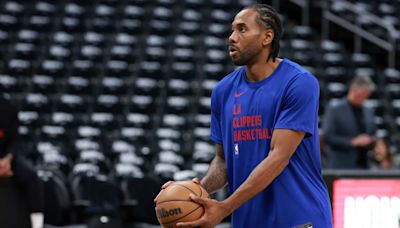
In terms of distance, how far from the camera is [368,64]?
17125 millimetres

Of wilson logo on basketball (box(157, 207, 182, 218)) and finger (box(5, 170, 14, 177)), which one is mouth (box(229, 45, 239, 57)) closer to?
wilson logo on basketball (box(157, 207, 182, 218))

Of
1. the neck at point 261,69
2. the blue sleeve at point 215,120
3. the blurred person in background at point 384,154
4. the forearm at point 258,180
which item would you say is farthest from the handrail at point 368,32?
the forearm at point 258,180

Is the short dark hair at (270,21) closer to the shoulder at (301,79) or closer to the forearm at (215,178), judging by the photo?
the shoulder at (301,79)

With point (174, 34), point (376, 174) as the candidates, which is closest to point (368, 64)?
point (174, 34)

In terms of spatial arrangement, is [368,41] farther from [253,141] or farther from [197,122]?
[253,141]

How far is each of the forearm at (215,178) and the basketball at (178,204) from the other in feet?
0.81

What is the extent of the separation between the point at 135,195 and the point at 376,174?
262cm

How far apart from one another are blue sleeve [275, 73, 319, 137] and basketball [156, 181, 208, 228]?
0.41m

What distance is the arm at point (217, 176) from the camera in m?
3.69

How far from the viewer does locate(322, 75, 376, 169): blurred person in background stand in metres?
8.00

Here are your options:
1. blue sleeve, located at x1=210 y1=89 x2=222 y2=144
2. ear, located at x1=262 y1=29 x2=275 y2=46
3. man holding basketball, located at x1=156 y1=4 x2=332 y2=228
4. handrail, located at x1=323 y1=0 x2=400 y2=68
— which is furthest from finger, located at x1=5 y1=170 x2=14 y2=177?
handrail, located at x1=323 y1=0 x2=400 y2=68

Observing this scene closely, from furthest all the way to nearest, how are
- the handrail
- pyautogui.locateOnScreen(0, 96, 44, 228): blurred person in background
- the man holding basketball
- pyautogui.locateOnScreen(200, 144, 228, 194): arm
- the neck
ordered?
the handrail → pyautogui.locateOnScreen(0, 96, 44, 228): blurred person in background → pyautogui.locateOnScreen(200, 144, 228, 194): arm → the neck → the man holding basketball

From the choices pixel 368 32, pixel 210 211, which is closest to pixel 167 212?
pixel 210 211

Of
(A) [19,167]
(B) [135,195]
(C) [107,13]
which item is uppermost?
(C) [107,13]
